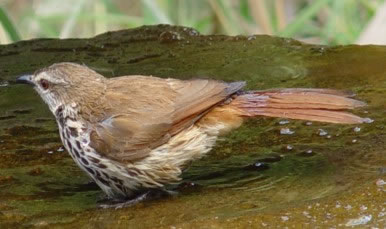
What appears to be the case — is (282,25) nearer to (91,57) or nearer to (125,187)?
(91,57)

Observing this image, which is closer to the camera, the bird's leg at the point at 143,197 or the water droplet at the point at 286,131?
the bird's leg at the point at 143,197

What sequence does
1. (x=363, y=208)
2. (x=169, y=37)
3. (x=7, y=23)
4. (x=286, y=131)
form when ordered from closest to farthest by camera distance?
(x=363, y=208) → (x=286, y=131) → (x=7, y=23) → (x=169, y=37)

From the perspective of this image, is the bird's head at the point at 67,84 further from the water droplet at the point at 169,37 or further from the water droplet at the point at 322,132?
the water droplet at the point at 169,37

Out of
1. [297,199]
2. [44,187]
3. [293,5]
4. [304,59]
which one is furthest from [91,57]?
[293,5]

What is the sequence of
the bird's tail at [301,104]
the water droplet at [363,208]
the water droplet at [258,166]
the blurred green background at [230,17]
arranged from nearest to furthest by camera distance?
the water droplet at [363,208] → the bird's tail at [301,104] → the water droplet at [258,166] → the blurred green background at [230,17]

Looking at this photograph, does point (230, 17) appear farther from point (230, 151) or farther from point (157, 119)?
point (157, 119)

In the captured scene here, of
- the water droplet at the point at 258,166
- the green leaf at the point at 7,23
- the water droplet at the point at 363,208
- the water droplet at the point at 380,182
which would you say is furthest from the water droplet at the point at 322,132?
the green leaf at the point at 7,23

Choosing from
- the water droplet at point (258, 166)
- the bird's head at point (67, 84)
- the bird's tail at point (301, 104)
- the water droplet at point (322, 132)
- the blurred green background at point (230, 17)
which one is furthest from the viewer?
the blurred green background at point (230, 17)

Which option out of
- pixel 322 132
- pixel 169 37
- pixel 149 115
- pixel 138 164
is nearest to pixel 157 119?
pixel 149 115

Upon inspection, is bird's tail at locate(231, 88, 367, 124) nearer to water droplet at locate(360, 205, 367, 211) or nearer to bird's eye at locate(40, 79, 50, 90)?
water droplet at locate(360, 205, 367, 211)
